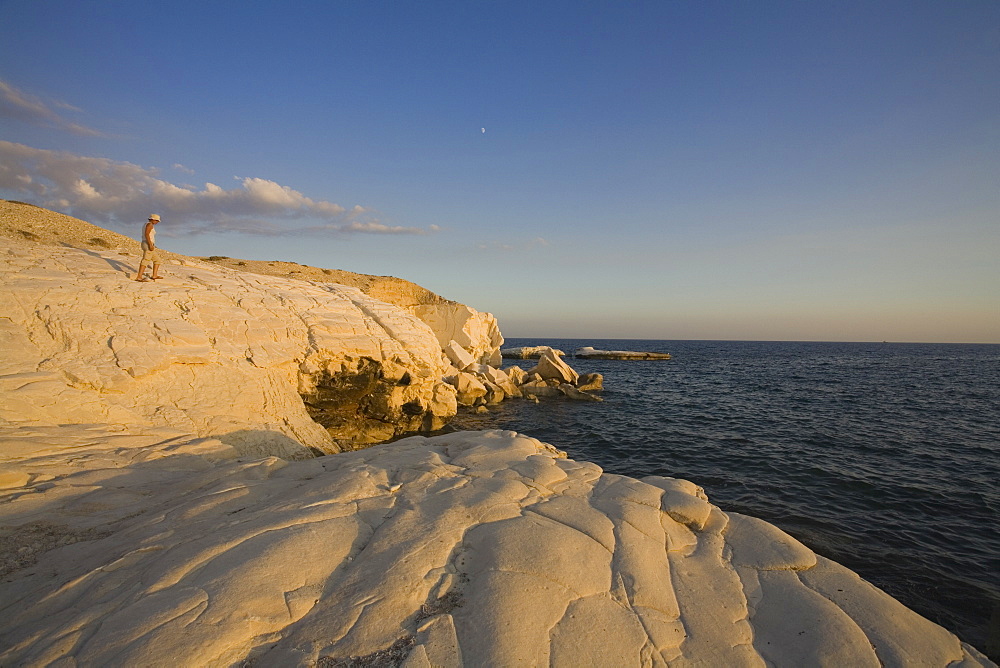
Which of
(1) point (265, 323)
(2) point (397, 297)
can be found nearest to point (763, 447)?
(1) point (265, 323)

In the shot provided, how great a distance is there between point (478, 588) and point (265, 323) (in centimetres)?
1155

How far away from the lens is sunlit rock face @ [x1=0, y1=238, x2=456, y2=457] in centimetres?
848

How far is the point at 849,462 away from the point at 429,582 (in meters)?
14.2

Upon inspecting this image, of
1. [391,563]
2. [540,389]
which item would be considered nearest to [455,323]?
[540,389]

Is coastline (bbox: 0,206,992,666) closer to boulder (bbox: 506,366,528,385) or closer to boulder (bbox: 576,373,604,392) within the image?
boulder (bbox: 506,366,528,385)

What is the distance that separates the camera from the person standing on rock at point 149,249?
1097 cm

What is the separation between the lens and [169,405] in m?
9.18

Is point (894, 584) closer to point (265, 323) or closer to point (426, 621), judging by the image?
point (426, 621)

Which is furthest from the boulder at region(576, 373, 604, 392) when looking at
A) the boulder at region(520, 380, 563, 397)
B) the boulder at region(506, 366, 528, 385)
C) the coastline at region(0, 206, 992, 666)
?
the coastline at region(0, 206, 992, 666)

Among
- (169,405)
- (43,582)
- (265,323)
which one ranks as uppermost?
(265,323)

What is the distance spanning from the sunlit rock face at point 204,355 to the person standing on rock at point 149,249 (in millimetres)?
365

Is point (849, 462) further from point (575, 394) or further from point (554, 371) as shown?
point (554, 371)

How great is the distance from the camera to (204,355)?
34.6 ft

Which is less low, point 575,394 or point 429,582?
point 429,582
